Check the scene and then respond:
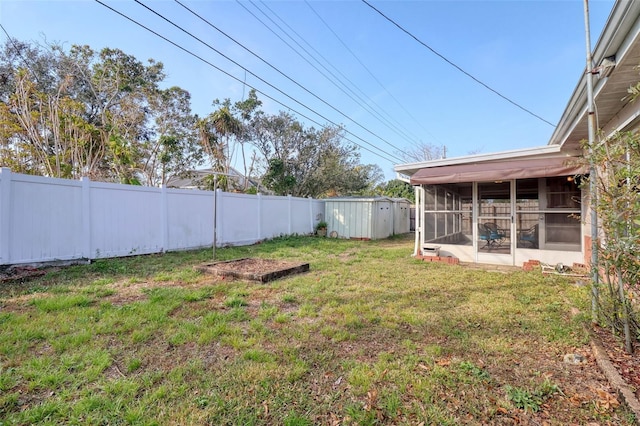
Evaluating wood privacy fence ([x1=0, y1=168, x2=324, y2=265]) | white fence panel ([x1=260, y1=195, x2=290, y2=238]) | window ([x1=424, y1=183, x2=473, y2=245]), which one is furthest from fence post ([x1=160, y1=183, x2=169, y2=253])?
window ([x1=424, y1=183, x2=473, y2=245])

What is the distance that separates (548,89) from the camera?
11.2 m

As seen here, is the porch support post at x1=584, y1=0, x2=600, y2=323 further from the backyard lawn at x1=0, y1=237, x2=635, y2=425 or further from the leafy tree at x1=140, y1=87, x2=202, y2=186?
the leafy tree at x1=140, y1=87, x2=202, y2=186

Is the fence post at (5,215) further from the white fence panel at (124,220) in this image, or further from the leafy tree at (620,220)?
the leafy tree at (620,220)

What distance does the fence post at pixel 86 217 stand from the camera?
597cm

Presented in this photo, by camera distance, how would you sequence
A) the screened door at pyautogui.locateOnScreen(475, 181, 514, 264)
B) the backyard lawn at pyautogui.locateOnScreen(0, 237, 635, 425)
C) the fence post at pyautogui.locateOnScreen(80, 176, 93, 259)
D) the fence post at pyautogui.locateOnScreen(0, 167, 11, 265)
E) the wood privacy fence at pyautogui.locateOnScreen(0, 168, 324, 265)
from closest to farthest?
the backyard lawn at pyautogui.locateOnScreen(0, 237, 635, 425) < the fence post at pyautogui.locateOnScreen(0, 167, 11, 265) < the wood privacy fence at pyautogui.locateOnScreen(0, 168, 324, 265) < the fence post at pyautogui.locateOnScreen(80, 176, 93, 259) < the screened door at pyautogui.locateOnScreen(475, 181, 514, 264)

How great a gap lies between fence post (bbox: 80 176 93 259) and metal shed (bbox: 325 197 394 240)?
8.83m

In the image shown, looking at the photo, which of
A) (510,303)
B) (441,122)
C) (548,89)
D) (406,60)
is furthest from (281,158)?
(510,303)

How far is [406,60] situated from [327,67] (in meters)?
3.09

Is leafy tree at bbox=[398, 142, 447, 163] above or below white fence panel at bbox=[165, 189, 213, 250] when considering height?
above

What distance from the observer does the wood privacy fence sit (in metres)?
5.06

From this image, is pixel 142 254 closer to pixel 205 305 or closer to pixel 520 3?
pixel 205 305

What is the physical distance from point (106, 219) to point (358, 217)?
8.92 meters

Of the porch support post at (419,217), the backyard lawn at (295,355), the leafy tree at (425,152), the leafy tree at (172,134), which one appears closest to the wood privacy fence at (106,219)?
the backyard lawn at (295,355)

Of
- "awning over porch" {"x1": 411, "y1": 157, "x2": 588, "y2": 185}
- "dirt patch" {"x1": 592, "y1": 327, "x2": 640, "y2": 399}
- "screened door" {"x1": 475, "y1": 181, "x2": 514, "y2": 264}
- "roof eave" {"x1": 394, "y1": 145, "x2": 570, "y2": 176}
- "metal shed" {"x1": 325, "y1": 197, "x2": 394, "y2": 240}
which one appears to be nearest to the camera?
"dirt patch" {"x1": 592, "y1": 327, "x2": 640, "y2": 399}
